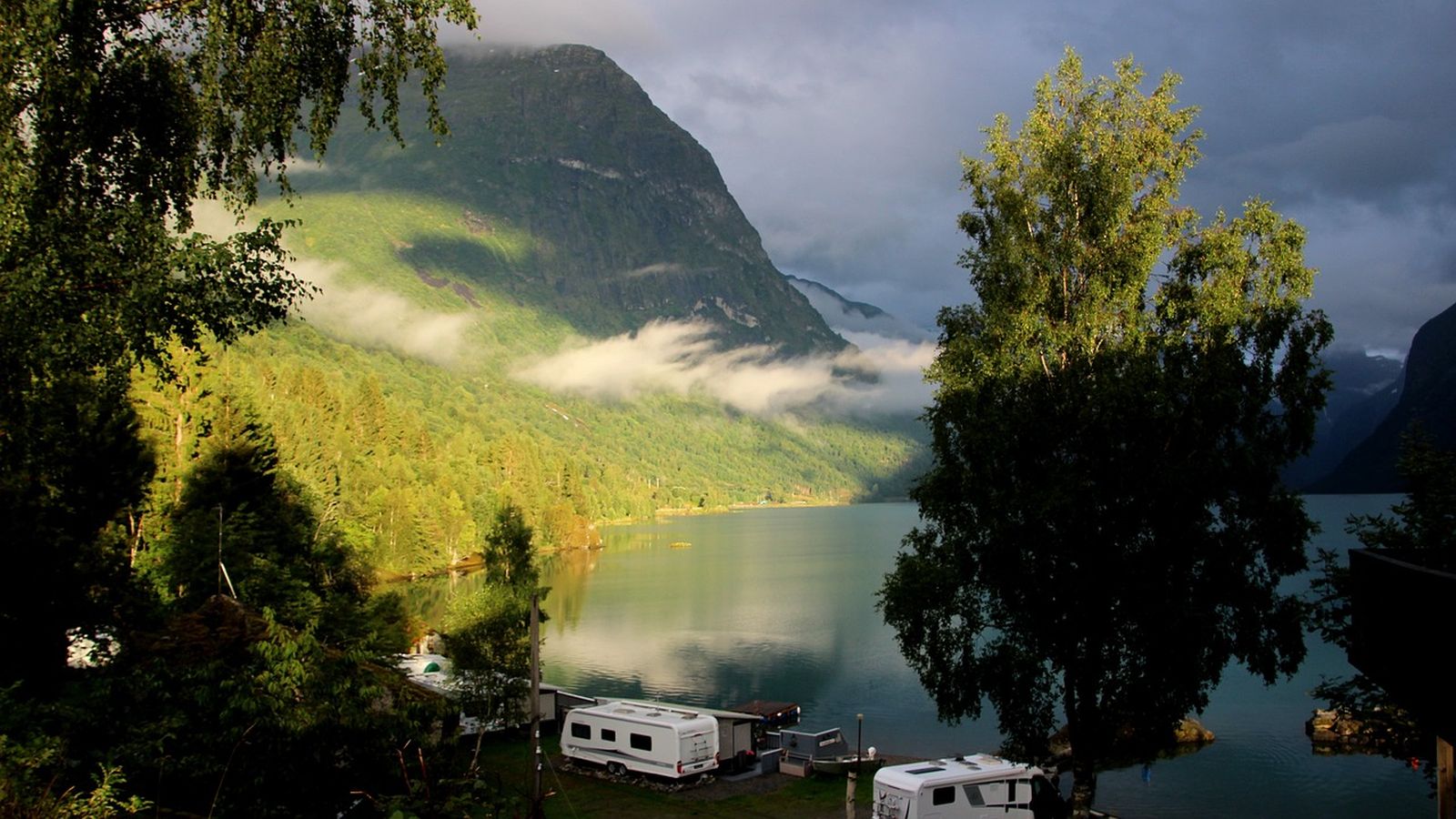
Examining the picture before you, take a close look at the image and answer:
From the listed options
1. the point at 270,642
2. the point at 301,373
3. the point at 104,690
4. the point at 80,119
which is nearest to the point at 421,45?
the point at 80,119

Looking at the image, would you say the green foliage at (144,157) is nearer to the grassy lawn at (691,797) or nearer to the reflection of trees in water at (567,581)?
the grassy lawn at (691,797)

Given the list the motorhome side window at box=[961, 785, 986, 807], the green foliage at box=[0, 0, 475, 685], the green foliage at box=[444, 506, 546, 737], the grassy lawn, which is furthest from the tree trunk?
the green foliage at box=[444, 506, 546, 737]

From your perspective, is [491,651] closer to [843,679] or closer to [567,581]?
[843,679]

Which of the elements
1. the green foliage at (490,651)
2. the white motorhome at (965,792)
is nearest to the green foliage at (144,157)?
the white motorhome at (965,792)

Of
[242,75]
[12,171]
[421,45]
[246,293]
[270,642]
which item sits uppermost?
[421,45]

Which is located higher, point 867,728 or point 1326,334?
point 1326,334

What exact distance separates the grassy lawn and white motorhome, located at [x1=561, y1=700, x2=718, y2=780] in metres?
0.63

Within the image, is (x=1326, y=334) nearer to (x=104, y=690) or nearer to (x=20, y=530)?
(x=104, y=690)

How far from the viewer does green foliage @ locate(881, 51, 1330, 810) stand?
17891 mm

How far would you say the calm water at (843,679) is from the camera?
32469 millimetres

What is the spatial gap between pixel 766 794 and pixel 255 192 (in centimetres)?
2293

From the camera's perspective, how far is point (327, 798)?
914cm

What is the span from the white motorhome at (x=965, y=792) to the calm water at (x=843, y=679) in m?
8.33

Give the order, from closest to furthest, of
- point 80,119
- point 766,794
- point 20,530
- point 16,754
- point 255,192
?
point 16,754 → point 80,119 → point 255,192 → point 20,530 → point 766,794
